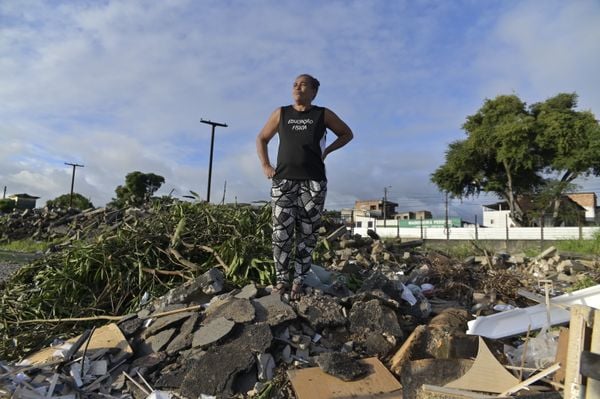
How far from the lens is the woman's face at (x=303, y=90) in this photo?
3.05 meters

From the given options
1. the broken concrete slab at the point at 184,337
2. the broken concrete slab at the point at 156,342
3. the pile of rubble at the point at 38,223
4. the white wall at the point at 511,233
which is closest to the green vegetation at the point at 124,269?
the broken concrete slab at the point at 184,337

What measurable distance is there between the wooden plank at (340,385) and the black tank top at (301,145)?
132 centimetres

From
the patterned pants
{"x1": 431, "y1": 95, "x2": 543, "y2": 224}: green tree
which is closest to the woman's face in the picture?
the patterned pants

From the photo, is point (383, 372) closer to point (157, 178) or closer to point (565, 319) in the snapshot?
point (565, 319)

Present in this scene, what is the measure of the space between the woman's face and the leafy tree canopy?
2509 centimetres

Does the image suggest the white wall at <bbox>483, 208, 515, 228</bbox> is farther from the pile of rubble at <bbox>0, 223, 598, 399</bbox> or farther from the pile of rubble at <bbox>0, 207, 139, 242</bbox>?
the pile of rubble at <bbox>0, 223, 598, 399</bbox>

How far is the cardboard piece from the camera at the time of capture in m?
2.65

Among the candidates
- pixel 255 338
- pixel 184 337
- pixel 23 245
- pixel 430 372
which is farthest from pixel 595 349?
pixel 23 245

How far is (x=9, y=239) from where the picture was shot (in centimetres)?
1389

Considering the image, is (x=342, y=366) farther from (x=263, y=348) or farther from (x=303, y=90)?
(x=303, y=90)

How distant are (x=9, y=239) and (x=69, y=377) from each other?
14.1m

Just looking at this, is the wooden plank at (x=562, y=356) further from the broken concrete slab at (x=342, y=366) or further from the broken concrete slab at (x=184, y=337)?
the broken concrete slab at (x=184, y=337)

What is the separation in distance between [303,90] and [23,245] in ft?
40.2

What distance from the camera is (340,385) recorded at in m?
2.19
